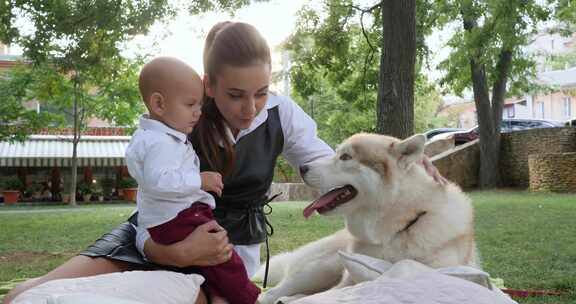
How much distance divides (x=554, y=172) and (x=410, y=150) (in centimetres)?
1463

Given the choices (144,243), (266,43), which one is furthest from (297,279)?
(266,43)

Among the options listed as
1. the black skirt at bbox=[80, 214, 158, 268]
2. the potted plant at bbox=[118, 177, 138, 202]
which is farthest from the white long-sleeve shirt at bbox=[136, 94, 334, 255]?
the potted plant at bbox=[118, 177, 138, 202]

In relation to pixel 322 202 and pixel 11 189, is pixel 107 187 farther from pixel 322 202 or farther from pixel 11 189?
pixel 322 202

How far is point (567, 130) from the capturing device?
18.2 meters

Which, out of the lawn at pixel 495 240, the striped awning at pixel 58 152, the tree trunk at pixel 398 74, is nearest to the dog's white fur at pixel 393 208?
the lawn at pixel 495 240

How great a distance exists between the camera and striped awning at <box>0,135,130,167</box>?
26.3 metres

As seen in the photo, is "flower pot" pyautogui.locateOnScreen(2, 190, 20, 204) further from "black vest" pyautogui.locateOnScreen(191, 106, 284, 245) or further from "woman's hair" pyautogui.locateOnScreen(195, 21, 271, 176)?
"woman's hair" pyautogui.locateOnScreen(195, 21, 271, 176)

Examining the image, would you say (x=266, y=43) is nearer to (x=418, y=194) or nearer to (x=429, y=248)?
(x=418, y=194)

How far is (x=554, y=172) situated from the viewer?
52.2 ft

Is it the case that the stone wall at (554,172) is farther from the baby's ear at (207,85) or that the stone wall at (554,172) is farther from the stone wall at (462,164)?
the baby's ear at (207,85)

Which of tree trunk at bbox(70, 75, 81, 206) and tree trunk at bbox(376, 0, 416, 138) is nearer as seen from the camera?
tree trunk at bbox(376, 0, 416, 138)

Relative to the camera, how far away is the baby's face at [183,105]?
2.43 meters

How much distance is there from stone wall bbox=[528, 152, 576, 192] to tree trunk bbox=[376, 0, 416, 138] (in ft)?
33.2

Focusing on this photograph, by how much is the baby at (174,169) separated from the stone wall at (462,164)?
16939mm
